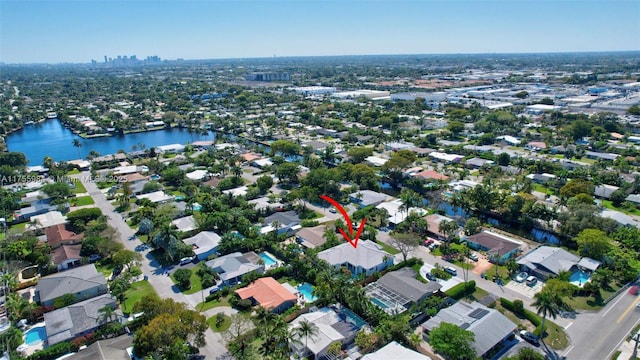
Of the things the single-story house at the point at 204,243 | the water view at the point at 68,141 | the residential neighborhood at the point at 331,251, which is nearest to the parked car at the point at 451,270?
the residential neighborhood at the point at 331,251

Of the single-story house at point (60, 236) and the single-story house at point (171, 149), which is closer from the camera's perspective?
the single-story house at point (60, 236)

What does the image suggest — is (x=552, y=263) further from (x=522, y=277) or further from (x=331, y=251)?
(x=331, y=251)

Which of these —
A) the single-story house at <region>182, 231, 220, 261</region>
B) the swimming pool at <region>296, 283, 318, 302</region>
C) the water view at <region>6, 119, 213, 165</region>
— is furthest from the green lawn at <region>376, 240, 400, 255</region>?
the water view at <region>6, 119, 213, 165</region>

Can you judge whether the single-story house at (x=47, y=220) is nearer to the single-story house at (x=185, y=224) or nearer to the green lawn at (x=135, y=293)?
the single-story house at (x=185, y=224)

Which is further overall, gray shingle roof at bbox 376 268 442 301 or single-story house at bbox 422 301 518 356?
gray shingle roof at bbox 376 268 442 301

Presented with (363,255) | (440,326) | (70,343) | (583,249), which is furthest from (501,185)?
(70,343)

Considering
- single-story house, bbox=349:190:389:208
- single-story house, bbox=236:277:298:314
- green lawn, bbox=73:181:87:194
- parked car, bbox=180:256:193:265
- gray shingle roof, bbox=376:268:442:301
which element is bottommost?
parked car, bbox=180:256:193:265

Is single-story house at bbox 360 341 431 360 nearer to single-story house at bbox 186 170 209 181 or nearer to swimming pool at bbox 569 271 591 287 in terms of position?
swimming pool at bbox 569 271 591 287

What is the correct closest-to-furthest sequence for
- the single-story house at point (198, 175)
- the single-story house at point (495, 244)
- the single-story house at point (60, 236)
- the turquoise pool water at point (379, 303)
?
1. the turquoise pool water at point (379, 303)
2. the single-story house at point (495, 244)
3. the single-story house at point (60, 236)
4. the single-story house at point (198, 175)
